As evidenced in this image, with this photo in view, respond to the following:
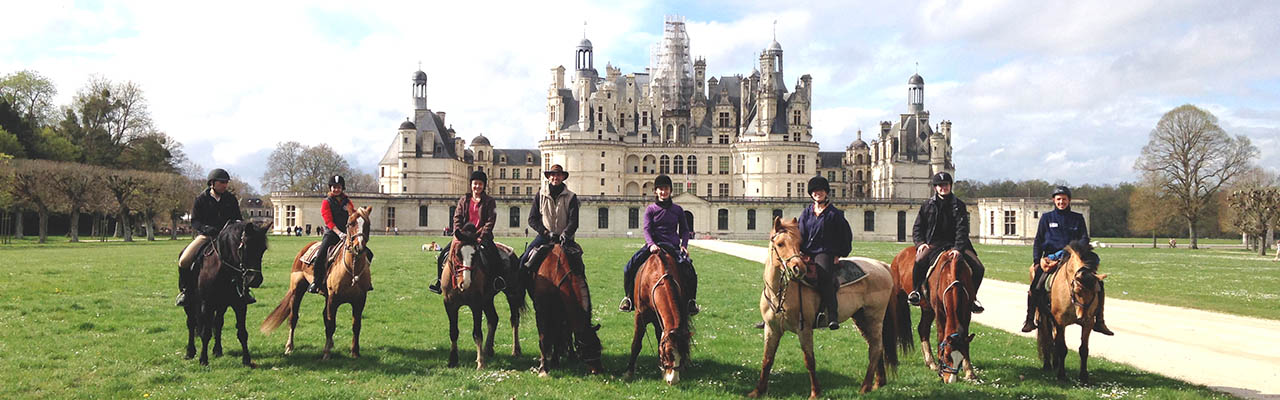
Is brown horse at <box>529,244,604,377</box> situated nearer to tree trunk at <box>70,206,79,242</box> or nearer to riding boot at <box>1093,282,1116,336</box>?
riding boot at <box>1093,282,1116,336</box>

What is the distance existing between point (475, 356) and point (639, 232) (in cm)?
6243

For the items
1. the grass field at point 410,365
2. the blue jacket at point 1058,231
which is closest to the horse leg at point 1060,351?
the grass field at point 410,365

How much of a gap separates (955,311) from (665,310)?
3480 millimetres

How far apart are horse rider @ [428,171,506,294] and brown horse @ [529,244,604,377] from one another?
1.94ft

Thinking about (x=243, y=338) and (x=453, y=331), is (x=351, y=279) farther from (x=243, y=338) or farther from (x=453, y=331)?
(x=453, y=331)

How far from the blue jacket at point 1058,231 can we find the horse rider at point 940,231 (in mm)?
1066

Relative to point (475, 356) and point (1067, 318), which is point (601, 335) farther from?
point (1067, 318)

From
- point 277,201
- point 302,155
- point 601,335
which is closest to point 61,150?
point 277,201

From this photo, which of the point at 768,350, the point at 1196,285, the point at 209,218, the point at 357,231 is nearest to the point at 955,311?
the point at 768,350

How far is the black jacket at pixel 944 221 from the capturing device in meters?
9.74

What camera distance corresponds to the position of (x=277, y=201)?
72.2 m

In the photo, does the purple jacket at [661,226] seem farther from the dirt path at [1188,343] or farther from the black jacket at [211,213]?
the black jacket at [211,213]

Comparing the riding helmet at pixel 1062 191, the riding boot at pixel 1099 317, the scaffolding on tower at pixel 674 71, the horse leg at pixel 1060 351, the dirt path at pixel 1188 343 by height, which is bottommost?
the dirt path at pixel 1188 343

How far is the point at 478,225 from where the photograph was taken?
33.9ft
